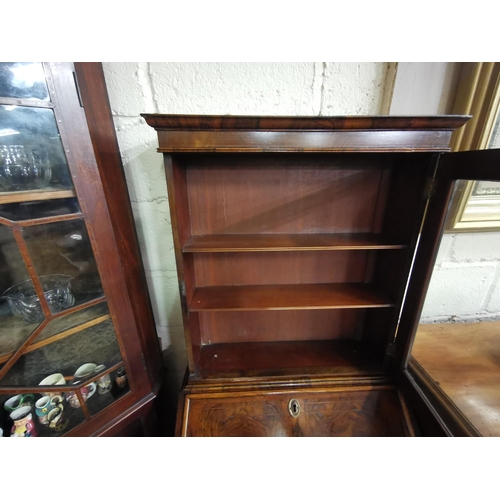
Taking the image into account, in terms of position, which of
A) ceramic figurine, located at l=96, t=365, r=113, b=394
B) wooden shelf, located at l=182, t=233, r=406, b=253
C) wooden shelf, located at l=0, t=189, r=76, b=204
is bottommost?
ceramic figurine, located at l=96, t=365, r=113, b=394

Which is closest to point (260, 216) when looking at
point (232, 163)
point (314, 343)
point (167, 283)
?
point (232, 163)

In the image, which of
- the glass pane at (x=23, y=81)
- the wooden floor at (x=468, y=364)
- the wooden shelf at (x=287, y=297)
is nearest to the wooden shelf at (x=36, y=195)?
the glass pane at (x=23, y=81)

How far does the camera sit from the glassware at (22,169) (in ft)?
1.46

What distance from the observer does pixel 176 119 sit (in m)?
0.45

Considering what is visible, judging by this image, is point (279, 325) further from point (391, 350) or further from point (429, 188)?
point (429, 188)

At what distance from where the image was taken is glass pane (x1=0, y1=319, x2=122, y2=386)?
54 centimetres

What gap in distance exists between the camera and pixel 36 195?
47cm

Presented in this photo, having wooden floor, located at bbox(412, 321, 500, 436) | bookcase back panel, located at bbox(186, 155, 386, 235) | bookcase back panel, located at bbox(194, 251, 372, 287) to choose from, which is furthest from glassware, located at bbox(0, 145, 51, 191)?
wooden floor, located at bbox(412, 321, 500, 436)

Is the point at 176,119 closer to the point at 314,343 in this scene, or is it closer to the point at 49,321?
the point at 49,321

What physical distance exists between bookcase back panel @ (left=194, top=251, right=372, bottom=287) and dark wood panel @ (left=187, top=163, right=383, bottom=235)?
0.33ft

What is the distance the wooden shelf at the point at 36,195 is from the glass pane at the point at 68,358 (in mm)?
377

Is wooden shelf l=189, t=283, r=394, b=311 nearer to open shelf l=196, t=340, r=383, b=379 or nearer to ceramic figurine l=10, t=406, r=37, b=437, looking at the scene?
open shelf l=196, t=340, r=383, b=379

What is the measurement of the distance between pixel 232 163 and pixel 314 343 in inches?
32.2

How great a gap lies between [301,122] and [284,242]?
33 cm
